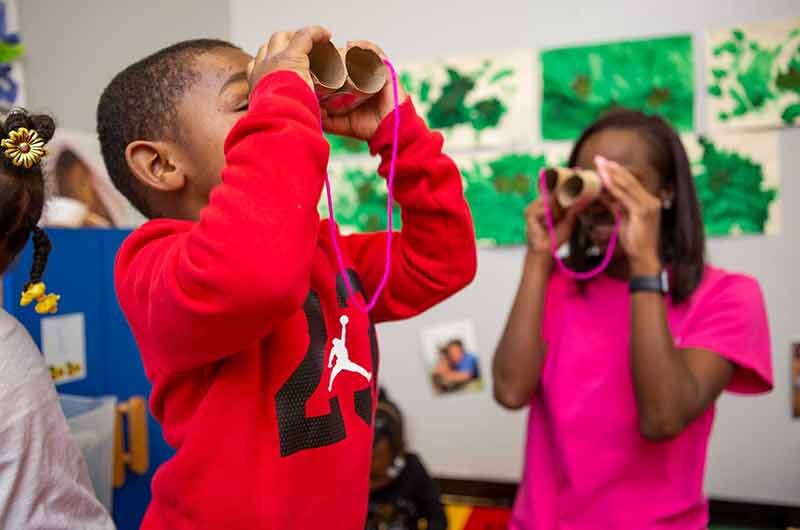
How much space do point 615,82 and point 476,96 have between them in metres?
0.46

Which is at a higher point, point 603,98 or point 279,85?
point 603,98

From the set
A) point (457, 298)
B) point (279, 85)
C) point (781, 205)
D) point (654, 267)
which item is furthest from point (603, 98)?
point (279, 85)

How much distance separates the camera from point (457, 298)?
2.22 m

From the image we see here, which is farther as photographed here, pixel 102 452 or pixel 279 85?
pixel 102 452

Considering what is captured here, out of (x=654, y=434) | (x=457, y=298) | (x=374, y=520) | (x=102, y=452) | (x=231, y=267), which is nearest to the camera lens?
(x=231, y=267)

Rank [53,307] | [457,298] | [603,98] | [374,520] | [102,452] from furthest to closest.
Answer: [457,298] < [603,98] < [374,520] < [102,452] < [53,307]

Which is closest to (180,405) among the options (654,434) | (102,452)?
(102,452)

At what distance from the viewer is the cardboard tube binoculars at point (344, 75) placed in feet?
2.25

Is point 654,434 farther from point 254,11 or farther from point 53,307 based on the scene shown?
point 254,11

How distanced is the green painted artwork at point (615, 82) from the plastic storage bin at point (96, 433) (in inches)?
61.9

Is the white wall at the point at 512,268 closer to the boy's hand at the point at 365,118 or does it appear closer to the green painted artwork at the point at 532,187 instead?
the green painted artwork at the point at 532,187

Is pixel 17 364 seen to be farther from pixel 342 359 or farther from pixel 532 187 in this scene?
pixel 532 187

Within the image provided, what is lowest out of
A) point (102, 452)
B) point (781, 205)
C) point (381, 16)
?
point (102, 452)

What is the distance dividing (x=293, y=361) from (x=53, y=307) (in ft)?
1.16
